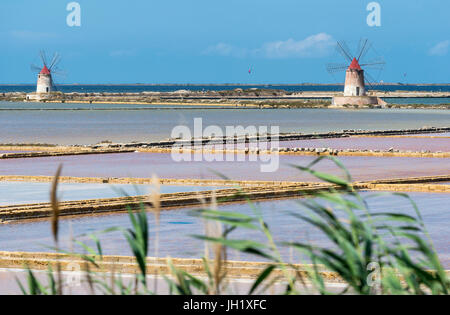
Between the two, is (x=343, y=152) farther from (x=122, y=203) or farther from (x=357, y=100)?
(x=357, y=100)

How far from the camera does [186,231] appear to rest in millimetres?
9016

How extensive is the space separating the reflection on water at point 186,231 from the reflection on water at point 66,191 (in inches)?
52.6

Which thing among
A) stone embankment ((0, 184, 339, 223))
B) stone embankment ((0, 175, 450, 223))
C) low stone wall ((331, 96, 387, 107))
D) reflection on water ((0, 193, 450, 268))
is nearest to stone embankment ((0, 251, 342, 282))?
reflection on water ((0, 193, 450, 268))

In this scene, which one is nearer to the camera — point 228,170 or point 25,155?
point 228,170

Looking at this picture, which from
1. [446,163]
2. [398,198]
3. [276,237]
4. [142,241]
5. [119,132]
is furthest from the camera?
[119,132]

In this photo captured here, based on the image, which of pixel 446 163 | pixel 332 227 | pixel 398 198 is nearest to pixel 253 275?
pixel 332 227

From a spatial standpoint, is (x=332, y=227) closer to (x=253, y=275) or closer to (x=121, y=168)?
(x=253, y=275)

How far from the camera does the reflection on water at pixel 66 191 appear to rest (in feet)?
38.3

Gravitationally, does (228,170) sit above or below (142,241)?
below

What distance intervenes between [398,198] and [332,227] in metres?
8.43

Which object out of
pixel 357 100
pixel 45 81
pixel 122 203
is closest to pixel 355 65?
pixel 357 100

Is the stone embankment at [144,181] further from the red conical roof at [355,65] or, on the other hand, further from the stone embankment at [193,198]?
the red conical roof at [355,65]

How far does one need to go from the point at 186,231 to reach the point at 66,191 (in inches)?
152
